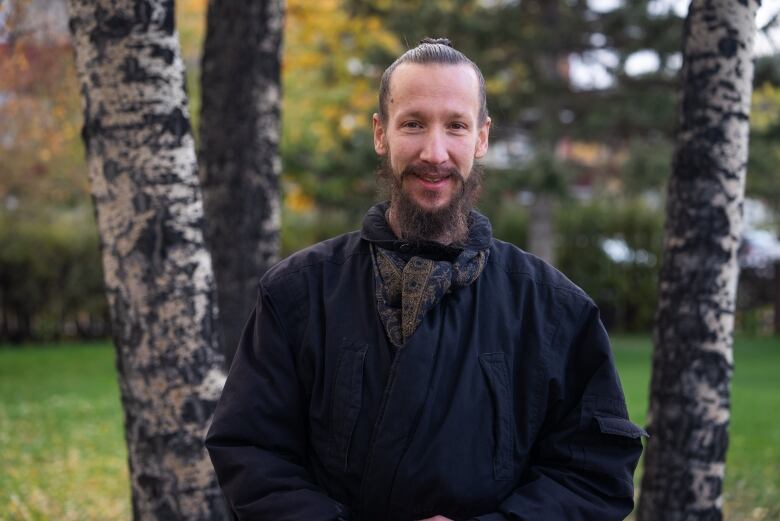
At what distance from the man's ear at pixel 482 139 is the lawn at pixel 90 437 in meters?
4.28

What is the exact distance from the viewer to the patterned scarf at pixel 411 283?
2361 millimetres

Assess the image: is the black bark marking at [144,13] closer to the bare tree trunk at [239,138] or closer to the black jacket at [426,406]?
the black jacket at [426,406]

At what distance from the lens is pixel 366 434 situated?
236 centimetres

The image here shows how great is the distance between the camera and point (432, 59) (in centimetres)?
246

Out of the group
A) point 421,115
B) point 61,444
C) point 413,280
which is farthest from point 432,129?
point 61,444

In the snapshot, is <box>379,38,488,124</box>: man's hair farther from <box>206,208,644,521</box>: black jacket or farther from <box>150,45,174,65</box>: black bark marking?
<box>150,45,174,65</box>: black bark marking

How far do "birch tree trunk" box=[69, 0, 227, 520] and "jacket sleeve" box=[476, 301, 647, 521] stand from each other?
5.38 feet

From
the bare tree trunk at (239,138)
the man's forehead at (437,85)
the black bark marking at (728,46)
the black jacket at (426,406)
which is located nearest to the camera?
the black jacket at (426,406)

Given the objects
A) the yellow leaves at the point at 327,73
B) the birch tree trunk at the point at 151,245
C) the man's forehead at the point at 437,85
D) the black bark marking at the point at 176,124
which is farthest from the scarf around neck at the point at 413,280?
the yellow leaves at the point at 327,73

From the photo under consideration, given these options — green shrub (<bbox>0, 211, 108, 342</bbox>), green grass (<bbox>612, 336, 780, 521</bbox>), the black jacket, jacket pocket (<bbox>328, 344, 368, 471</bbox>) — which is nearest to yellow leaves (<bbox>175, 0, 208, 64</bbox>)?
green shrub (<bbox>0, 211, 108, 342</bbox>)

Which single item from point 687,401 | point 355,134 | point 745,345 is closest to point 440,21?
point 355,134

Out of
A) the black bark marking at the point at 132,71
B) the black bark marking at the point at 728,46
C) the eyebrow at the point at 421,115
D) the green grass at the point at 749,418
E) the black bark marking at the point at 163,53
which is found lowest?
the green grass at the point at 749,418

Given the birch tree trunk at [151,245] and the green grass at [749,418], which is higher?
the birch tree trunk at [151,245]

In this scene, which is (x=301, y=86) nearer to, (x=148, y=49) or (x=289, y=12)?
(x=289, y=12)
